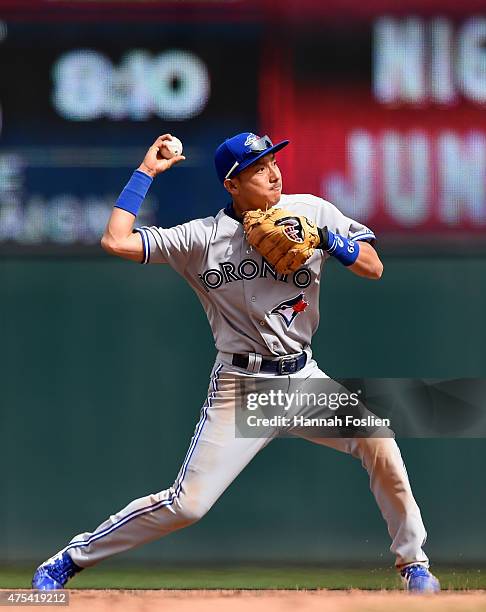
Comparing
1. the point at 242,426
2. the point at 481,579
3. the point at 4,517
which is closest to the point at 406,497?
the point at 242,426

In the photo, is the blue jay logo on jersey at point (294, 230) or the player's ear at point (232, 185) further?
A: the player's ear at point (232, 185)

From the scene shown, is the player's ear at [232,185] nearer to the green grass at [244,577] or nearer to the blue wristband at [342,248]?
the blue wristband at [342,248]

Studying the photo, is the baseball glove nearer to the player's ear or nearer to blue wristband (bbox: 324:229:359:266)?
blue wristband (bbox: 324:229:359:266)

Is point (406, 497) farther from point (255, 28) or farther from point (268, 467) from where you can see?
point (255, 28)

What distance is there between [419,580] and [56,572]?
3.99 ft

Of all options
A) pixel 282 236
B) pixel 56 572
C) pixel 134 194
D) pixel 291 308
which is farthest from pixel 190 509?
pixel 134 194

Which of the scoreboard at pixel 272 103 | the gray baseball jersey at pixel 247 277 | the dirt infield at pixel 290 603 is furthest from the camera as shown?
the scoreboard at pixel 272 103

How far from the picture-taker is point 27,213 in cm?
568

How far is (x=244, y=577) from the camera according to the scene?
5.58 meters

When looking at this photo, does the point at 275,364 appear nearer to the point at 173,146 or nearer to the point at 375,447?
the point at 375,447

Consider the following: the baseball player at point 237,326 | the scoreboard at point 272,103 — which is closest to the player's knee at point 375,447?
the baseball player at point 237,326

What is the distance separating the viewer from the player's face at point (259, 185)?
15.1 ft

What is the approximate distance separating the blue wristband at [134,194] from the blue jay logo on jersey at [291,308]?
586 mm

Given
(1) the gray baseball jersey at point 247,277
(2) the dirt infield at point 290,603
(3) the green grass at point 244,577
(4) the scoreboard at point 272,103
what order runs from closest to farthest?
(2) the dirt infield at point 290,603, (1) the gray baseball jersey at point 247,277, (3) the green grass at point 244,577, (4) the scoreboard at point 272,103
